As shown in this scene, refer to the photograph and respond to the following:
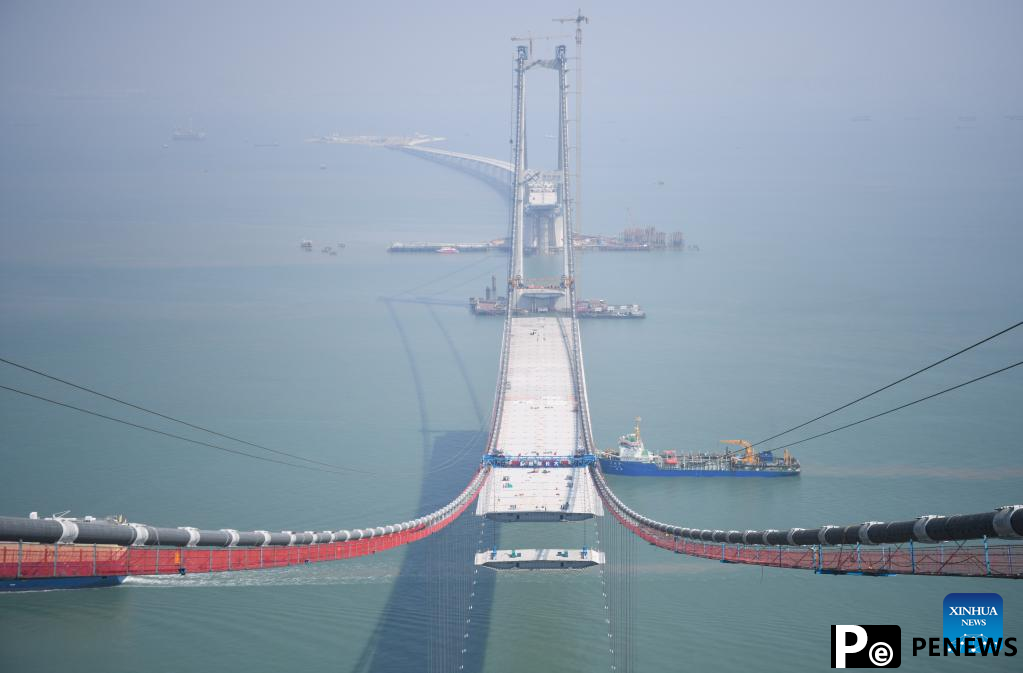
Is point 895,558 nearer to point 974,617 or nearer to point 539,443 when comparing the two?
point 974,617

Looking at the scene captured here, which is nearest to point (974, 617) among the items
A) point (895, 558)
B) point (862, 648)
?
point (862, 648)

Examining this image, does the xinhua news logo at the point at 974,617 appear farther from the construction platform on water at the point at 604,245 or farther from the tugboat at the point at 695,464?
the construction platform on water at the point at 604,245

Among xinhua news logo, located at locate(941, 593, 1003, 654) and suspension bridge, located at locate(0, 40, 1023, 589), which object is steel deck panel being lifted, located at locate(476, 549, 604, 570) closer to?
suspension bridge, located at locate(0, 40, 1023, 589)

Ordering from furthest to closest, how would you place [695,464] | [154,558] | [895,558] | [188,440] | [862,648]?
[188,440]
[695,464]
[154,558]
[862,648]
[895,558]

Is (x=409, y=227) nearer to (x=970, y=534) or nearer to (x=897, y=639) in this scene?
(x=897, y=639)

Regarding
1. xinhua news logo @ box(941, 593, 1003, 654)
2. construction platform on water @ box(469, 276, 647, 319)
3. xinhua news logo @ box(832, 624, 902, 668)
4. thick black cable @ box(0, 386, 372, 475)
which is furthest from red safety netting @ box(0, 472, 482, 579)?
construction platform on water @ box(469, 276, 647, 319)
